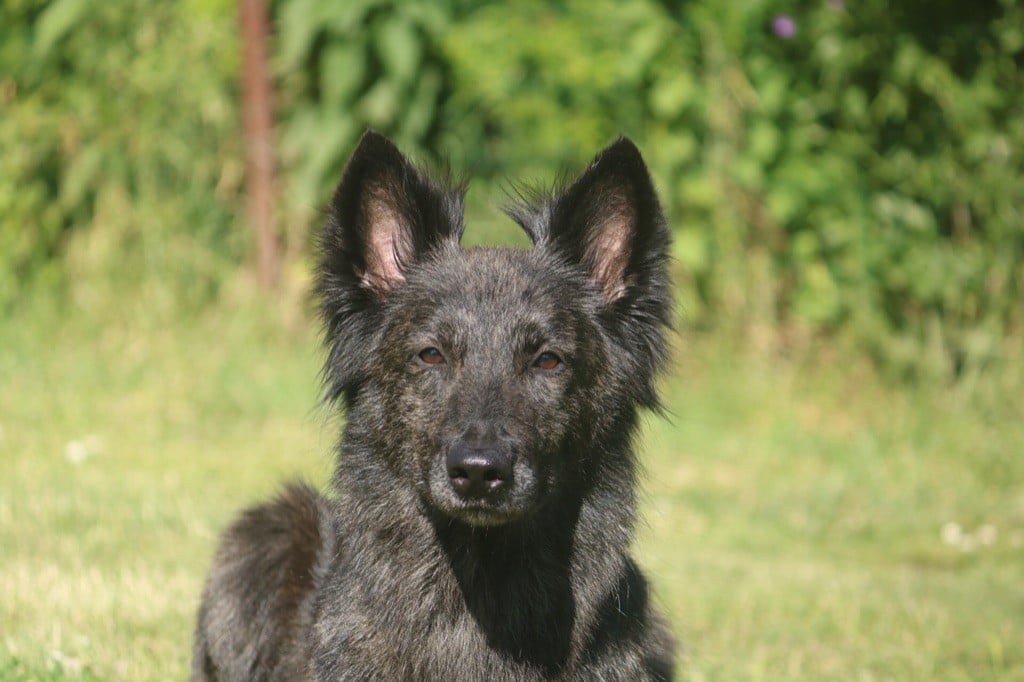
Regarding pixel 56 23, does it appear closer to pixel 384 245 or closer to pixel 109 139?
pixel 109 139

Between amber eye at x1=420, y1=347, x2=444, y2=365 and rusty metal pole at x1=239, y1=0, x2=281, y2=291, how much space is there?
267 inches

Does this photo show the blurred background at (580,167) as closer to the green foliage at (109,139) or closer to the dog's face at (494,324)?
the green foliage at (109,139)

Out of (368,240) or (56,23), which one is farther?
(56,23)

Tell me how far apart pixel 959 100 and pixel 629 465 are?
670cm

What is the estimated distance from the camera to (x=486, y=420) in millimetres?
3820

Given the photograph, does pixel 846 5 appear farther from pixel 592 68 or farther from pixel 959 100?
pixel 592 68

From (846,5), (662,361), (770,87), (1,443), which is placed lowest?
(1,443)

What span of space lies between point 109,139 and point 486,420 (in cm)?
741

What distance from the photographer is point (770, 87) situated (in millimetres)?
9984

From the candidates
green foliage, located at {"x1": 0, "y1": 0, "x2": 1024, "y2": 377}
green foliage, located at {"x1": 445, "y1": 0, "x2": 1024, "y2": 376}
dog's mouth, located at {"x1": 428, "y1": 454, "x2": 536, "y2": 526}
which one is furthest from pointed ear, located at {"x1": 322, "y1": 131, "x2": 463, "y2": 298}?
green foliage, located at {"x1": 445, "y1": 0, "x2": 1024, "y2": 376}

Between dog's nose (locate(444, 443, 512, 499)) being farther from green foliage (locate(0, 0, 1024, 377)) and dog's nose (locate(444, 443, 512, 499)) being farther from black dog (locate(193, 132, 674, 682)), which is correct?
green foliage (locate(0, 0, 1024, 377))

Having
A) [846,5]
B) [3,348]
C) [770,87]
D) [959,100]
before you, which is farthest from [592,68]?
[3,348]

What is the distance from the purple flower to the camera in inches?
392

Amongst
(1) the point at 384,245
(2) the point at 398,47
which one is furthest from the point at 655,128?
(1) the point at 384,245
